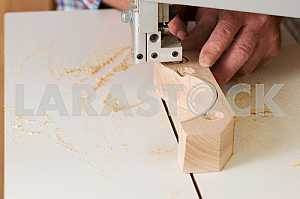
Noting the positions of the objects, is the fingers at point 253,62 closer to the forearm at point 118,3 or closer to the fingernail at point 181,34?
the fingernail at point 181,34

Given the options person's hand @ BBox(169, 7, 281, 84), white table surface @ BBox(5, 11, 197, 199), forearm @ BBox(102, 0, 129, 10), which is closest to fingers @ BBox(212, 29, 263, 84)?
person's hand @ BBox(169, 7, 281, 84)

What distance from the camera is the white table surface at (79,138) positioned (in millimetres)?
896

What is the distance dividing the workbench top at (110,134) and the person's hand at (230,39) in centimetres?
4

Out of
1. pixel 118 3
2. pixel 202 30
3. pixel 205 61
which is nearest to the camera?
pixel 205 61

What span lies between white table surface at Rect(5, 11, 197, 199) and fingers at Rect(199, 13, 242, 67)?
0.36ft

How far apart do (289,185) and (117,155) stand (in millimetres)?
244

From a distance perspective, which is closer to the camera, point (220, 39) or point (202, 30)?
point (220, 39)

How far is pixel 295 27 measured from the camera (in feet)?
4.45

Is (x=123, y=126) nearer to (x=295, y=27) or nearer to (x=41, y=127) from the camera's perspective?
(x=41, y=127)

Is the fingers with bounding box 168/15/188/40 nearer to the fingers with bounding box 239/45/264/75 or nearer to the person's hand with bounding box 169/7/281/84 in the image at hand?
the person's hand with bounding box 169/7/281/84

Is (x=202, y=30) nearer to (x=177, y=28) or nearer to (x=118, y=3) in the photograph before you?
(x=177, y=28)

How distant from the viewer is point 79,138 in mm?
991

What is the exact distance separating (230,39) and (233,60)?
4 cm

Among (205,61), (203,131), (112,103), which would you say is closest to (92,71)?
(112,103)
